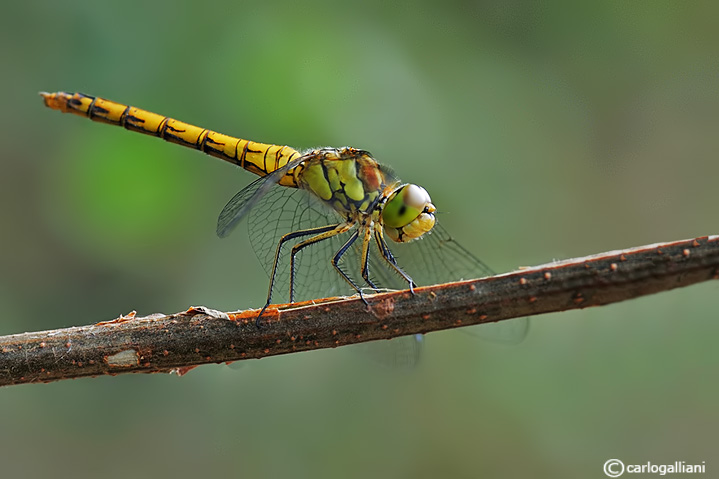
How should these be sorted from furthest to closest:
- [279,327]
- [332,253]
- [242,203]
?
[332,253]
[242,203]
[279,327]

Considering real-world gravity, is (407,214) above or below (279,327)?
above

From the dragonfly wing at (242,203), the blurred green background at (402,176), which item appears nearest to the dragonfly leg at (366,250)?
the dragonfly wing at (242,203)

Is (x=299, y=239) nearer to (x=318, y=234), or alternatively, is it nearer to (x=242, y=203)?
(x=318, y=234)

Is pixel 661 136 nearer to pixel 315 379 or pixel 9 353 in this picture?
pixel 315 379

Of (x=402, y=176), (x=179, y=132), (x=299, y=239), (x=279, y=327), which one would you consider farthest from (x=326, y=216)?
(x=279, y=327)

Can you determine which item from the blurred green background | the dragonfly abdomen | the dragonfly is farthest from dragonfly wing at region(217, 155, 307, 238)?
the blurred green background

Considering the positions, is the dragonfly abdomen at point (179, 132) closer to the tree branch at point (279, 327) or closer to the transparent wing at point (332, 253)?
the transparent wing at point (332, 253)
